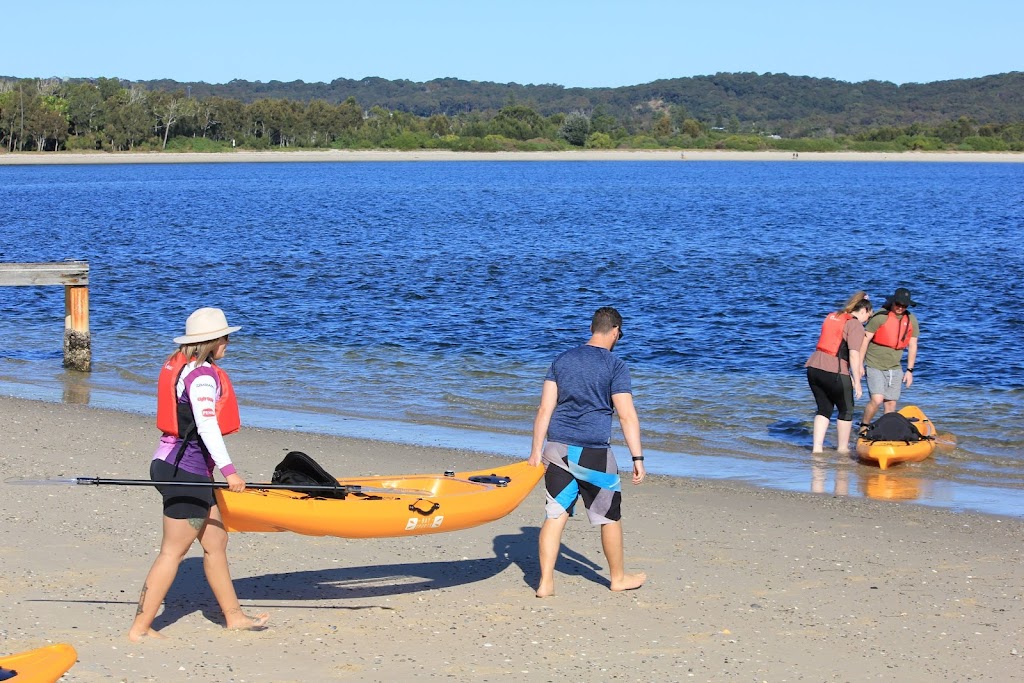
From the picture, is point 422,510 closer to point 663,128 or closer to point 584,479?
point 584,479

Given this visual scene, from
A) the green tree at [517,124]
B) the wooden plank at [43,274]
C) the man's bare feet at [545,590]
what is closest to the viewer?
the man's bare feet at [545,590]

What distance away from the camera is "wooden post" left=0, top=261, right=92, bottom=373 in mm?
16156

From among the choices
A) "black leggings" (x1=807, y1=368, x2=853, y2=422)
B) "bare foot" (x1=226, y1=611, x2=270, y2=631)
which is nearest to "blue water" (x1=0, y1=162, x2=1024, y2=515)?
"black leggings" (x1=807, y1=368, x2=853, y2=422)

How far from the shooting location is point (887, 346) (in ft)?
38.7

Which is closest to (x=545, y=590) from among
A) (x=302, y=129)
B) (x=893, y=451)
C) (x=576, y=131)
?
(x=893, y=451)

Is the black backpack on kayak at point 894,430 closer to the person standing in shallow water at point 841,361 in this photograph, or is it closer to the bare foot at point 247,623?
the person standing in shallow water at point 841,361

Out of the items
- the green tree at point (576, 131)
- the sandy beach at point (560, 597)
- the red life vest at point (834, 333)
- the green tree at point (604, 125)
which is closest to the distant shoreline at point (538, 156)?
the green tree at point (576, 131)

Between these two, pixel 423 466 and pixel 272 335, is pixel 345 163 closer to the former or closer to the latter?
pixel 272 335

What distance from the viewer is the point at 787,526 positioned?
346 inches

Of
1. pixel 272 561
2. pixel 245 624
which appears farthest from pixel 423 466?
pixel 245 624

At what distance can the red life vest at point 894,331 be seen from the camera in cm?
1172

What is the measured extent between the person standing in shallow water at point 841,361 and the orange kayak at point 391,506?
4860 millimetres

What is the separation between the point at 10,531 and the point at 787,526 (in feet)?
17.5

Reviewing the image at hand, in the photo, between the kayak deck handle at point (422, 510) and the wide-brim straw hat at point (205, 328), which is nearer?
the wide-brim straw hat at point (205, 328)
